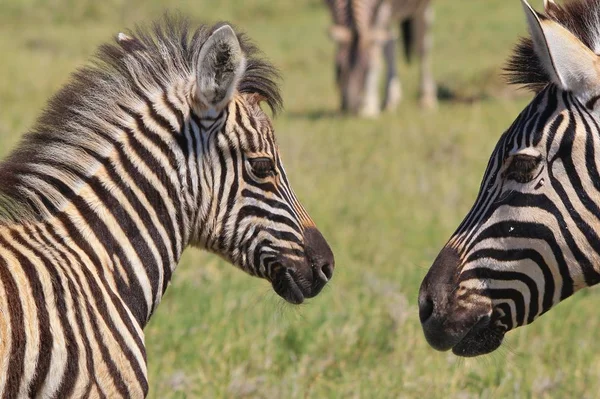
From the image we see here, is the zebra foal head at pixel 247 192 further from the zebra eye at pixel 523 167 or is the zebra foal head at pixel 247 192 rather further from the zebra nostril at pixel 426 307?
the zebra eye at pixel 523 167

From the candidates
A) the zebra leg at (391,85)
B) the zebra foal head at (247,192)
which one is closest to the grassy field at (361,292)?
the zebra leg at (391,85)

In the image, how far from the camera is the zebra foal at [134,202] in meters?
3.51

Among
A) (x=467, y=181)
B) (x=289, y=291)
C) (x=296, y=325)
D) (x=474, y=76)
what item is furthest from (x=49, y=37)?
(x=289, y=291)

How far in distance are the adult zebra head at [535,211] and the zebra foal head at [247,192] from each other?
0.63 metres

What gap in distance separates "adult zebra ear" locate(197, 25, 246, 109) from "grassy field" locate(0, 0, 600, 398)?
126 cm

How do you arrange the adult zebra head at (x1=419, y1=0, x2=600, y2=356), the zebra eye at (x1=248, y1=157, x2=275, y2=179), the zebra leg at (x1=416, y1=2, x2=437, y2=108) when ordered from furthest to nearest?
the zebra leg at (x1=416, y1=2, x2=437, y2=108) < the zebra eye at (x1=248, y1=157, x2=275, y2=179) < the adult zebra head at (x1=419, y1=0, x2=600, y2=356)

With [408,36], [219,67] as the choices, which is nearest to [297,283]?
[219,67]

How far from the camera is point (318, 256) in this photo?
4.28m

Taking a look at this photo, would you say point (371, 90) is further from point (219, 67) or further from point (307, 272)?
point (219, 67)

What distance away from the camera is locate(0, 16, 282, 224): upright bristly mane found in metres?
3.81

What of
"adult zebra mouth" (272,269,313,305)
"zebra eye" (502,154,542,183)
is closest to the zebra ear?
"zebra eye" (502,154,542,183)

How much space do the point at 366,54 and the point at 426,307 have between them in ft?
42.5

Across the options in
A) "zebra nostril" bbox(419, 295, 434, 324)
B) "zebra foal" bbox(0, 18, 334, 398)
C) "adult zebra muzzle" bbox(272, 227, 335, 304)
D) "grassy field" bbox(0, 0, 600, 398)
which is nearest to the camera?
"zebra foal" bbox(0, 18, 334, 398)

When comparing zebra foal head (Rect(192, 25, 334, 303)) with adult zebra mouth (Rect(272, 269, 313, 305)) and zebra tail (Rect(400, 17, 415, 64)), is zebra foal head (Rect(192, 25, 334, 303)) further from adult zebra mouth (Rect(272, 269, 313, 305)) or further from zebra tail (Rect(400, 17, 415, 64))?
zebra tail (Rect(400, 17, 415, 64))
